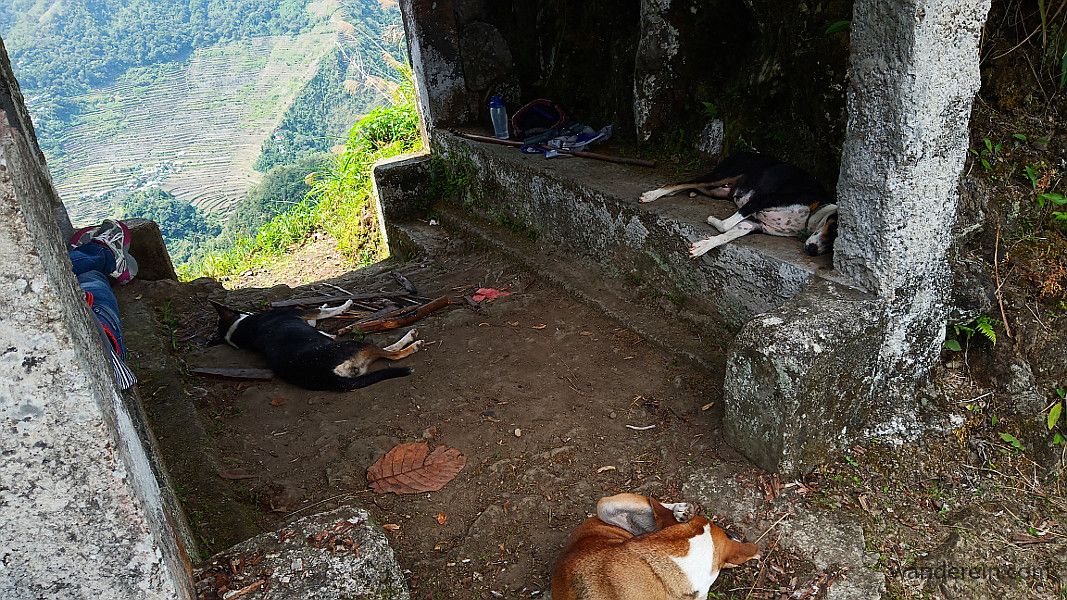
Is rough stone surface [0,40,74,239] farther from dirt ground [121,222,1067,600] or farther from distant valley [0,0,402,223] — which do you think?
distant valley [0,0,402,223]

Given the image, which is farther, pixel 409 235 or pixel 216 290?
pixel 409 235

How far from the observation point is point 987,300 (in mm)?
3668

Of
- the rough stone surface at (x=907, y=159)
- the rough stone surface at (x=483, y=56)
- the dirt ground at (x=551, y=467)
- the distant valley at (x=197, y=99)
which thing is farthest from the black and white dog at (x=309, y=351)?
the distant valley at (x=197, y=99)

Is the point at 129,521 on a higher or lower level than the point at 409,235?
higher

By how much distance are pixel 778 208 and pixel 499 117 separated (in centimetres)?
369

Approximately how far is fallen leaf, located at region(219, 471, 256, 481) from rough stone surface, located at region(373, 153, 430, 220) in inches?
179

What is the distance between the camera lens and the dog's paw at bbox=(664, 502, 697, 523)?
10.5 feet

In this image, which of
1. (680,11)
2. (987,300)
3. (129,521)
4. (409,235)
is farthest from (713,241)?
(409,235)

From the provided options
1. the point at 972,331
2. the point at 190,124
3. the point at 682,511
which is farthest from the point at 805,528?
the point at 190,124

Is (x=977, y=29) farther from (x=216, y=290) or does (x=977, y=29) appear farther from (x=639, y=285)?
(x=216, y=290)

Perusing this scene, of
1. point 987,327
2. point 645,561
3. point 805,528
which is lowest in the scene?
point 805,528

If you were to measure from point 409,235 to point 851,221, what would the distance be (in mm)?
4965

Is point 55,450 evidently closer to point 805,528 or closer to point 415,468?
point 415,468

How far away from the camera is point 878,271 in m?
3.48
